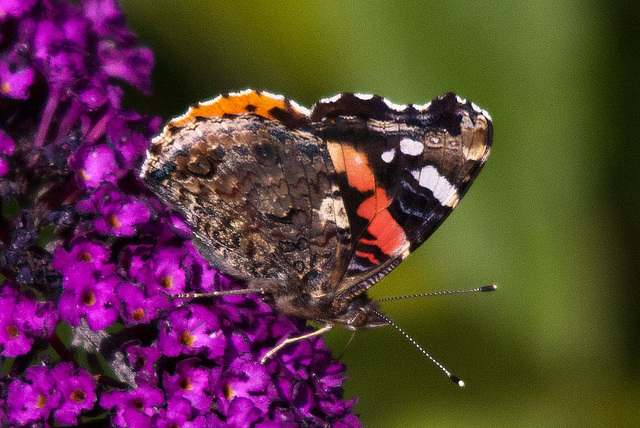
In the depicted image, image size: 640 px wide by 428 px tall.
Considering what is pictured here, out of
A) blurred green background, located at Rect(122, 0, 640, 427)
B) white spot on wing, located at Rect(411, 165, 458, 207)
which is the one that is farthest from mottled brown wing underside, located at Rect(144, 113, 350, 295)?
blurred green background, located at Rect(122, 0, 640, 427)

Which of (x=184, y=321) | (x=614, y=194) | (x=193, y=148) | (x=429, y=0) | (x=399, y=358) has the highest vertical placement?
(x=429, y=0)

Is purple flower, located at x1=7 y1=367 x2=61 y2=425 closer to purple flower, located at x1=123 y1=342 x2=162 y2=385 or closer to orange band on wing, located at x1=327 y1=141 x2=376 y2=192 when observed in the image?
purple flower, located at x1=123 y1=342 x2=162 y2=385

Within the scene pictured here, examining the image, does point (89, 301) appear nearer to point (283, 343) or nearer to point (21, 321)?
point (21, 321)

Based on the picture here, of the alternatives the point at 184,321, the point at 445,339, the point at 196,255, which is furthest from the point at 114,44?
the point at 445,339

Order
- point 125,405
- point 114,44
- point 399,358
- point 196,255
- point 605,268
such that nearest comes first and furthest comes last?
point 125,405 → point 196,255 → point 114,44 → point 399,358 → point 605,268

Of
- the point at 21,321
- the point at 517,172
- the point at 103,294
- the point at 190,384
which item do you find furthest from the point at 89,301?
the point at 517,172

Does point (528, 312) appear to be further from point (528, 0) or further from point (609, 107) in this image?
point (528, 0)

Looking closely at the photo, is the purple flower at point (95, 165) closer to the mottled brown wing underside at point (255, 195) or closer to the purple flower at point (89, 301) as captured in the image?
the mottled brown wing underside at point (255, 195)
